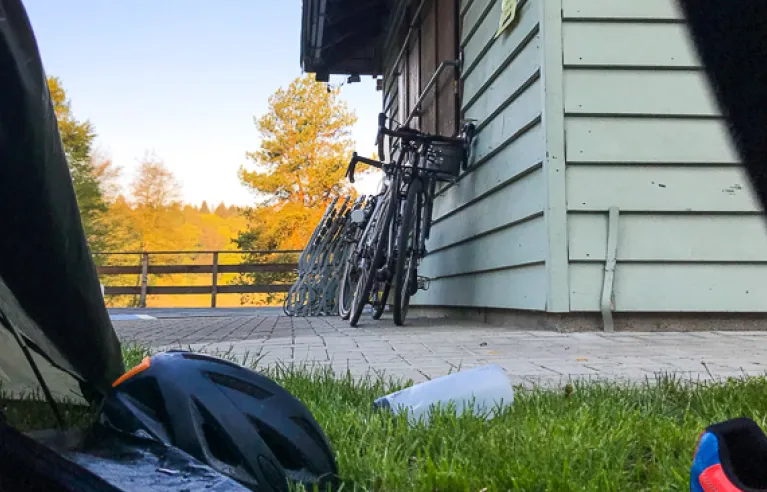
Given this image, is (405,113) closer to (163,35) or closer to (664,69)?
(664,69)

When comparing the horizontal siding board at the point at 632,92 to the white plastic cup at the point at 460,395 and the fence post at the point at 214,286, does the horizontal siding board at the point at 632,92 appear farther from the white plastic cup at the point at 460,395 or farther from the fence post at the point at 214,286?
the fence post at the point at 214,286

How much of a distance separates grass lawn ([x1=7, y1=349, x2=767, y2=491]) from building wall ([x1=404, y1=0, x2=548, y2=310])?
1904mm

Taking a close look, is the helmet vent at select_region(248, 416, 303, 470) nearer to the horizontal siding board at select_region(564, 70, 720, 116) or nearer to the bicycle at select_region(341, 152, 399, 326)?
the horizontal siding board at select_region(564, 70, 720, 116)

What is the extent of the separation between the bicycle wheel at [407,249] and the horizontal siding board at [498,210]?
0.46 metres

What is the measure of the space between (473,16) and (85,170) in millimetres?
18575

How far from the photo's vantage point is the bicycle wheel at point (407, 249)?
4473mm

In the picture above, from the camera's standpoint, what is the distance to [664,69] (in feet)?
11.9

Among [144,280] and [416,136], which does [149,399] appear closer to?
[416,136]

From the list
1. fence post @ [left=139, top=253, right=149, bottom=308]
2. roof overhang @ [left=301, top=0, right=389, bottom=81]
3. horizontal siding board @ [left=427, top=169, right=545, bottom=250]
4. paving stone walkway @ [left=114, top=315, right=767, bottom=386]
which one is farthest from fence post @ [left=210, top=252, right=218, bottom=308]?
paving stone walkway @ [left=114, top=315, right=767, bottom=386]

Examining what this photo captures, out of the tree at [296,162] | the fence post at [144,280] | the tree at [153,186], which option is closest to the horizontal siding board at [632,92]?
the fence post at [144,280]

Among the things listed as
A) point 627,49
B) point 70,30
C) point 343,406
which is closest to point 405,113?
point 627,49

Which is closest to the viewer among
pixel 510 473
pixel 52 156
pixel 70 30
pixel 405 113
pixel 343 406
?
pixel 52 156

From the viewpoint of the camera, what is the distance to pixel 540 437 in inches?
49.6

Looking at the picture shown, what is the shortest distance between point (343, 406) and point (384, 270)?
10.3 ft
